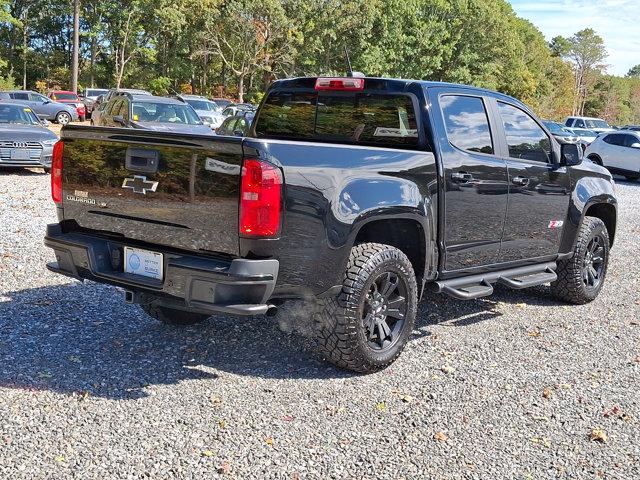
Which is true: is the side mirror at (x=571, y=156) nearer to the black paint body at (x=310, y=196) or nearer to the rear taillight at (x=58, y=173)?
the black paint body at (x=310, y=196)

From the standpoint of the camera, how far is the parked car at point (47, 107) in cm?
3247

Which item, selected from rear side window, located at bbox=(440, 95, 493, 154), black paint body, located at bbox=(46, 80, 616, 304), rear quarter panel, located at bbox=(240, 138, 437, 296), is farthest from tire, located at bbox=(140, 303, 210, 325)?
rear side window, located at bbox=(440, 95, 493, 154)

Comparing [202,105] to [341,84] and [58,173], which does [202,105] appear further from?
[58,173]

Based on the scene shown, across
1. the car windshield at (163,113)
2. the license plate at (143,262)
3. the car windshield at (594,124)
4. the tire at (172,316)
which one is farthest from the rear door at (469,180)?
the car windshield at (594,124)

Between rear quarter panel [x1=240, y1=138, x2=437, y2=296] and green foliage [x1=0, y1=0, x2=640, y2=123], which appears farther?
green foliage [x1=0, y1=0, x2=640, y2=123]

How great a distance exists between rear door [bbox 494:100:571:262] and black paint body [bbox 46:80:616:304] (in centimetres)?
6

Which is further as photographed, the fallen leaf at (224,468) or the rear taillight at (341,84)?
the rear taillight at (341,84)

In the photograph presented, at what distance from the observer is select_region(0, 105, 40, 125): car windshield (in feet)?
49.8

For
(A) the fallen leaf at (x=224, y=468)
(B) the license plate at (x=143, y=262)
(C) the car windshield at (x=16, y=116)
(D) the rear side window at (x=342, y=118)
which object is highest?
(D) the rear side window at (x=342, y=118)

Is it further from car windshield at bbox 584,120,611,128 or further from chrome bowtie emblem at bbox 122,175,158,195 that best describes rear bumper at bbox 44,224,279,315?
car windshield at bbox 584,120,611,128

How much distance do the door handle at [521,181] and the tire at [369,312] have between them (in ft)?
4.78

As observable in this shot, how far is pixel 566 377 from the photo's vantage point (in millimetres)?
4758

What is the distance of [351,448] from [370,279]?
116cm

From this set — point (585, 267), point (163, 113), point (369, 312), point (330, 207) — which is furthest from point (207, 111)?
point (330, 207)
